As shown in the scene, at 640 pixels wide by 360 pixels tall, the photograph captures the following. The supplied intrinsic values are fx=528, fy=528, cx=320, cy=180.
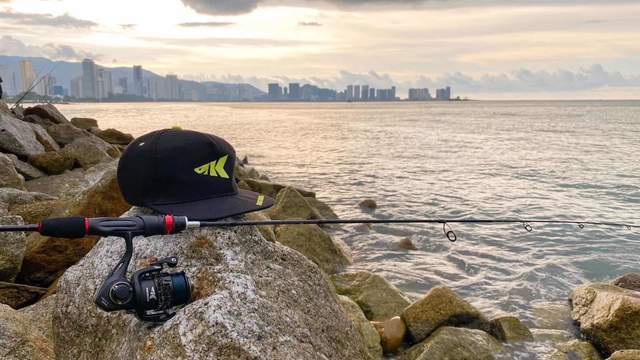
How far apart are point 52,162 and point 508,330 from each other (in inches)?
381

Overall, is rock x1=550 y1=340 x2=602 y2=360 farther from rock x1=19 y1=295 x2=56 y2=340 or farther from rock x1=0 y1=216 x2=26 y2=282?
rock x1=0 y1=216 x2=26 y2=282

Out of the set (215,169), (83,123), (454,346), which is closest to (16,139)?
(454,346)

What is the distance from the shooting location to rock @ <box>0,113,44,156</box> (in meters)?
11.4

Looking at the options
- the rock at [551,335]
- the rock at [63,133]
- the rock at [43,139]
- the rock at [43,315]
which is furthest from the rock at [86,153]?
the rock at [551,335]

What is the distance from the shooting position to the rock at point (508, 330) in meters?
6.98

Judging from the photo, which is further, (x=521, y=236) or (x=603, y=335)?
(x=521, y=236)

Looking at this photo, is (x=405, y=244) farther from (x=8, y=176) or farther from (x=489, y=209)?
(x=8, y=176)

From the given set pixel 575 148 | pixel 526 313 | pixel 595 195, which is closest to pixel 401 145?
Result: pixel 575 148

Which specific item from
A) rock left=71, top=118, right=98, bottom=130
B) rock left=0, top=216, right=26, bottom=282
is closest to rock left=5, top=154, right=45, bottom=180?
rock left=0, top=216, right=26, bottom=282

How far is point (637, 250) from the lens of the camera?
11719mm

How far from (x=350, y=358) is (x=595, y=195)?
1771cm

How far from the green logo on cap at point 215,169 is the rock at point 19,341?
1766 millimetres

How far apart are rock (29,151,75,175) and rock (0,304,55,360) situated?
27.6ft

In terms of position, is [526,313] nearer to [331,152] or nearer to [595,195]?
[595,195]
